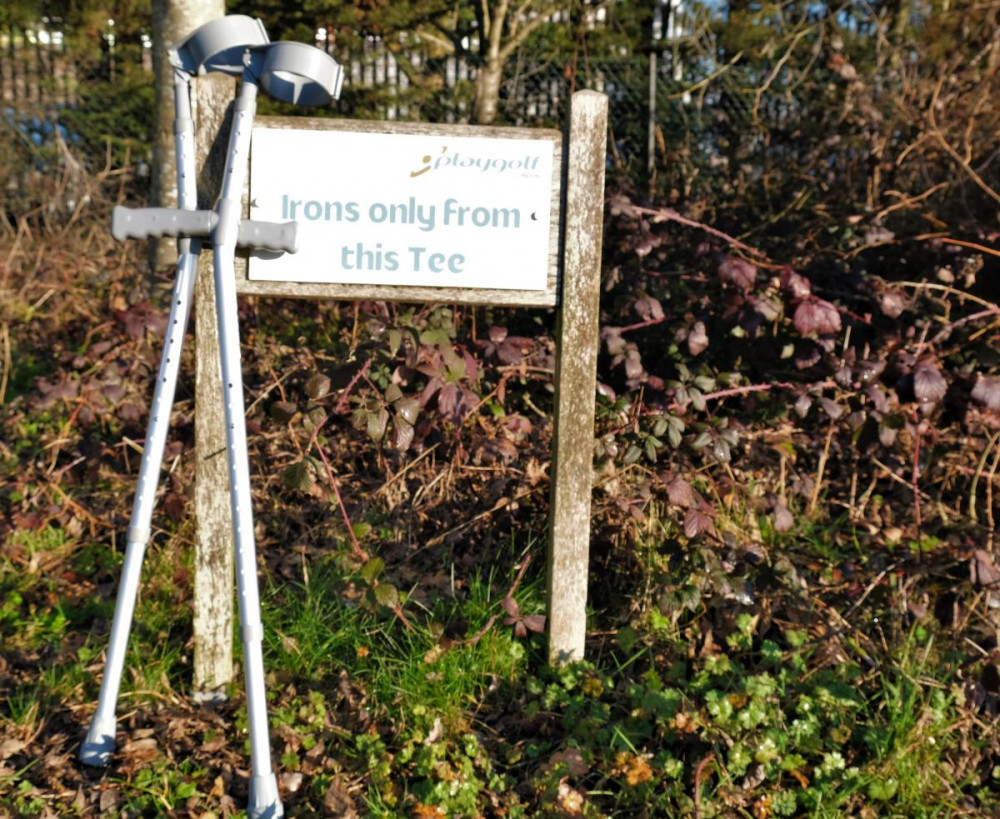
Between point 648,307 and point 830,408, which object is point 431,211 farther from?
point 830,408

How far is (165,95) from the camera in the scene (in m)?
5.20

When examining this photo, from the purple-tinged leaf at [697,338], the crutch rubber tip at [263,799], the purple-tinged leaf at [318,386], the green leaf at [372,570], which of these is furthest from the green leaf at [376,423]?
the purple-tinged leaf at [697,338]

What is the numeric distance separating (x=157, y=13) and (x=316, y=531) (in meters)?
3.06

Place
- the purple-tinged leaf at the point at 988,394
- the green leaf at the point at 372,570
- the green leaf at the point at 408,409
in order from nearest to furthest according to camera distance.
Result: the green leaf at the point at 372,570 < the green leaf at the point at 408,409 < the purple-tinged leaf at the point at 988,394

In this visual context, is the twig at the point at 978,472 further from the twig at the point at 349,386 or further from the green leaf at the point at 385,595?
the twig at the point at 349,386

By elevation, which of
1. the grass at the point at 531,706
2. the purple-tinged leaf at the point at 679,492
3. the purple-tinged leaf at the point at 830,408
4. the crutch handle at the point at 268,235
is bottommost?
the grass at the point at 531,706

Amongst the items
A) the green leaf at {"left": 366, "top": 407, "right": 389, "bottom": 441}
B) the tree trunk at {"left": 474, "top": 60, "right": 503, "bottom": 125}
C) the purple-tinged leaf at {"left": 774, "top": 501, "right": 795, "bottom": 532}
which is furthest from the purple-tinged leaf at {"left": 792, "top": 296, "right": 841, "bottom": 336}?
the tree trunk at {"left": 474, "top": 60, "right": 503, "bottom": 125}

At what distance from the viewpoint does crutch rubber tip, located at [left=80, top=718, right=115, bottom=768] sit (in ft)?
8.81

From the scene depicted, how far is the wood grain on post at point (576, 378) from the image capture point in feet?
9.41

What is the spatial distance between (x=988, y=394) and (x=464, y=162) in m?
1.96

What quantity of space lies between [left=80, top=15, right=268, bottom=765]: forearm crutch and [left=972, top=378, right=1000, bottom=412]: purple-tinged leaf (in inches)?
101

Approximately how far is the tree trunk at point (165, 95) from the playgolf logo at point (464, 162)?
2682 mm

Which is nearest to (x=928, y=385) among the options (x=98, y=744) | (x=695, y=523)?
(x=695, y=523)

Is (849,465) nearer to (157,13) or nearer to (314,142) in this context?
(314,142)
